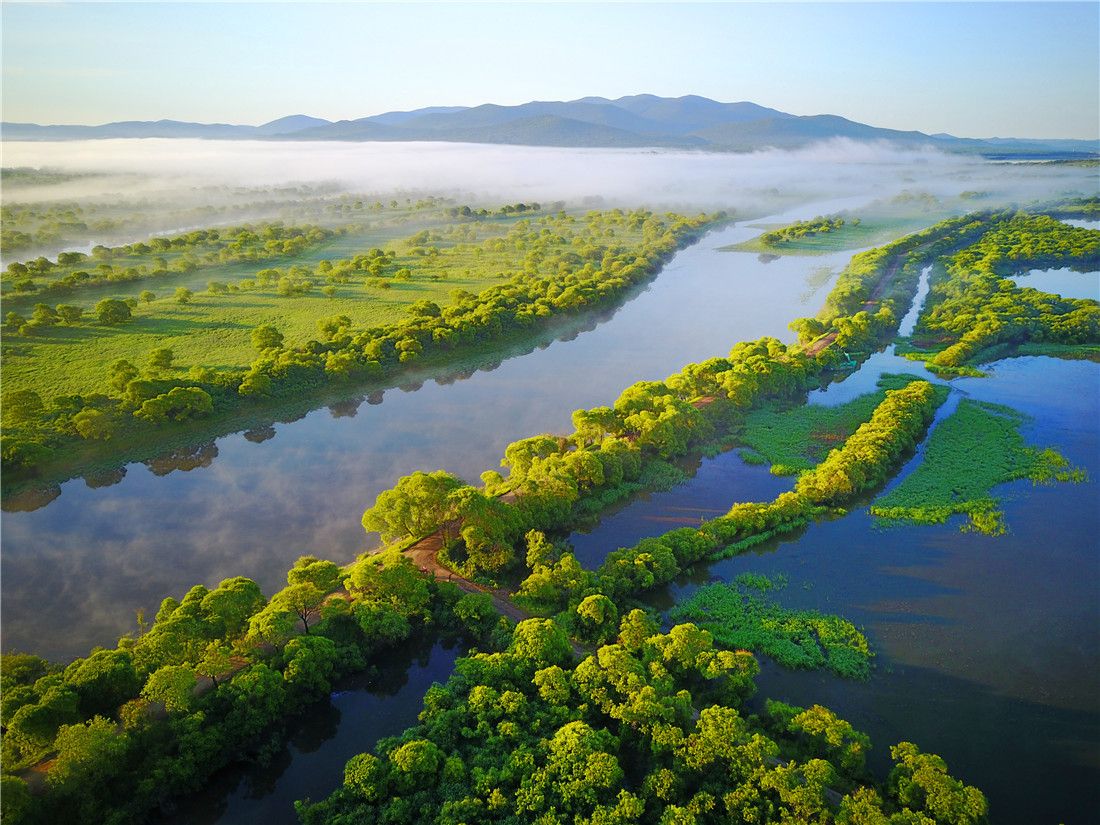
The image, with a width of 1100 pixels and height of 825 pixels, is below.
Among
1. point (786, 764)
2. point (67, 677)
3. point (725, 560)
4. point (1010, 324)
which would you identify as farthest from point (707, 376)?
point (67, 677)

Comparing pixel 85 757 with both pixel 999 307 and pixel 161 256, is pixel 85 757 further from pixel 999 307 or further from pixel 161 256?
pixel 161 256

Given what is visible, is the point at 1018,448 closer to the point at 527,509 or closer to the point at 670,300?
the point at 527,509

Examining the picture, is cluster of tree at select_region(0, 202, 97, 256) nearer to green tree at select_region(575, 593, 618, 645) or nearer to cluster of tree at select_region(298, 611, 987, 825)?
green tree at select_region(575, 593, 618, 645)

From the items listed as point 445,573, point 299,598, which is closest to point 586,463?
point 445,573

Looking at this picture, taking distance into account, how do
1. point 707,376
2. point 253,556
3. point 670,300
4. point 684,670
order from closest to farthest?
1. point 684,670
2. point 253,556
3. point 707,376
4. point 670,300

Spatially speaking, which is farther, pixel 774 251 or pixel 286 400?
pixel 774 251
